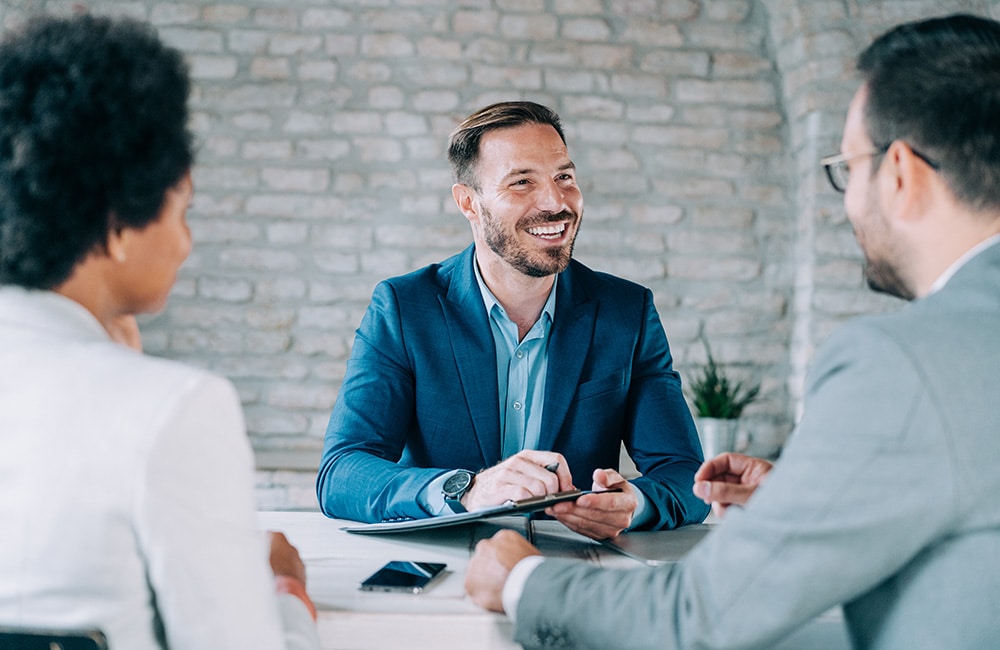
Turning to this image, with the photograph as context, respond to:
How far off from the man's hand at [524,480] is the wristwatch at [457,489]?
4 cm

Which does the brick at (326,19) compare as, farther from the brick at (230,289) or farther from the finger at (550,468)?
the finger at (550,468)

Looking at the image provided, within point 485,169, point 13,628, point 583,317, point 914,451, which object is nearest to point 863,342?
point 914,451

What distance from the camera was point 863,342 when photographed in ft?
2.84

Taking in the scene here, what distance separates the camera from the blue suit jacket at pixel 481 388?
197cm

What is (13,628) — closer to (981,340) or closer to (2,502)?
(2,502)

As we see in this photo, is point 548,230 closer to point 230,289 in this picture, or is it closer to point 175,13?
point 230,289

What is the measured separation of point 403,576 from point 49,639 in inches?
20.8

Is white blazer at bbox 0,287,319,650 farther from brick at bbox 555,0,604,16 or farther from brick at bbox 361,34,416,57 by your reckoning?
brick at bbox 555,0,604,16

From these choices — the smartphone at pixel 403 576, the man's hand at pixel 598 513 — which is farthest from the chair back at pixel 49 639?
the man's hand at pixel 598 513

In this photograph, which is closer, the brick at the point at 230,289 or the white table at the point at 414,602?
the white table at the point at 414,602

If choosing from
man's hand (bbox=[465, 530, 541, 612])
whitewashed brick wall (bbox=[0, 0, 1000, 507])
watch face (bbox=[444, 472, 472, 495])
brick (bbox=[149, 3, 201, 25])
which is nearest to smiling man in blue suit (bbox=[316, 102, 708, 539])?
watch face (bbox=[444, 472, 472, 495])

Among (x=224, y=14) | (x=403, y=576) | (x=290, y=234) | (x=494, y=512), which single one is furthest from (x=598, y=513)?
(x=224, y=14)

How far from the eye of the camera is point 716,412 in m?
3.81

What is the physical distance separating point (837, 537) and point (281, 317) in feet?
11.3
